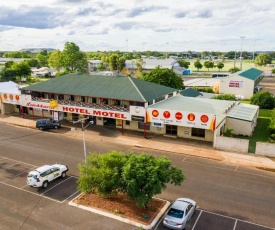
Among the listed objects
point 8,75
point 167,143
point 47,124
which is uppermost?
point 8,75

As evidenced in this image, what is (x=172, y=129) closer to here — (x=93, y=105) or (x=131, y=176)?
(x=93, y=105)

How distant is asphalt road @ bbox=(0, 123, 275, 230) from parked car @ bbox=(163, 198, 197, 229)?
813mm

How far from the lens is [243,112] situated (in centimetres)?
4672

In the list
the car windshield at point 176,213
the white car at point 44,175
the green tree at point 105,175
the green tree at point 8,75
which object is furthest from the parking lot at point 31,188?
the green tree at point 8,75

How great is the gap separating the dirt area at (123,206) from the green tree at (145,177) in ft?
5.12

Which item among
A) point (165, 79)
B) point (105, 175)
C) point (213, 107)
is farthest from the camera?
point (165, 79)

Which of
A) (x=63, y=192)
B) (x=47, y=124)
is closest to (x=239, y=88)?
(x=47, y=124)

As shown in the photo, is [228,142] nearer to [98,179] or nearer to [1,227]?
[98,179]

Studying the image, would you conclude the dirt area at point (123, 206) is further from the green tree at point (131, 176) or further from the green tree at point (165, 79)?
the green tree at point (165, 79)

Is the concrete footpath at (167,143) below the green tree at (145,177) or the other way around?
below

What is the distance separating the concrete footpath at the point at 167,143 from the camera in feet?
112

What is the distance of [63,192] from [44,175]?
8.46 feet

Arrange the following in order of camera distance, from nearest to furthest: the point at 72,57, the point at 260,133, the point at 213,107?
the point at 213,107, the point at 260,133, the point at 72,57

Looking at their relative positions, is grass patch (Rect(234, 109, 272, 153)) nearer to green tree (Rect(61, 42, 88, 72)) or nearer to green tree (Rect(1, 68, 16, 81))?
green tree (Rect(61, 42, 88, 72))
